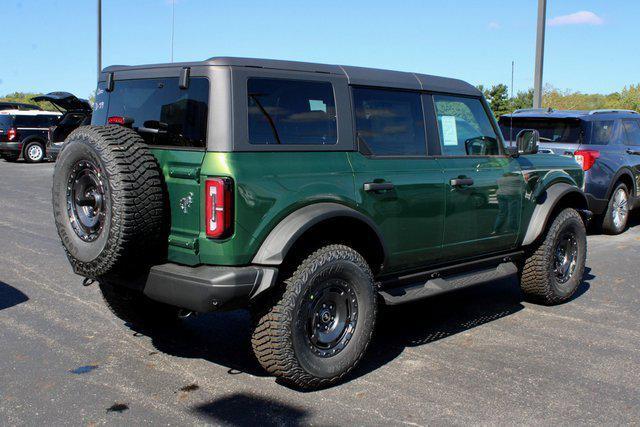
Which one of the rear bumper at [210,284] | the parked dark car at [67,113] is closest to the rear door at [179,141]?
the rear bumper at [210,284]

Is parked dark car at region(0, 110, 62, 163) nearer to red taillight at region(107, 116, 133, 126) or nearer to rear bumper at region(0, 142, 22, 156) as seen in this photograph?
rear bumper at region(0, 142, 22, 156)

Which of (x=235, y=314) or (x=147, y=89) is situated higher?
(x=147, y=89)

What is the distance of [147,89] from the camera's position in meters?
4.61

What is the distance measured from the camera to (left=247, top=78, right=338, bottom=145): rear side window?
423 centimetres

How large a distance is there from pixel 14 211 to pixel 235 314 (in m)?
7.33

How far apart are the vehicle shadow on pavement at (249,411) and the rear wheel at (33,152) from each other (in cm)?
2041

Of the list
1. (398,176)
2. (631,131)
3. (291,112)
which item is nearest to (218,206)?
(291,112)

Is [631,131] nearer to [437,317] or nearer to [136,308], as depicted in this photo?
[437,317]

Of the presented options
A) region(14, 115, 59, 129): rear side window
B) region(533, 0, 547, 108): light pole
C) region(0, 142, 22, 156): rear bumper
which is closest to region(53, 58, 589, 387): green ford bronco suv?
region(533, 0, 547, 108): light pole

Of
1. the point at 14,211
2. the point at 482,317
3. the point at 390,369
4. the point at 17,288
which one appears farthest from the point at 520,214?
the point at 14,211

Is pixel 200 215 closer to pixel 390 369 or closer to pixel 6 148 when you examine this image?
pixel 390 369

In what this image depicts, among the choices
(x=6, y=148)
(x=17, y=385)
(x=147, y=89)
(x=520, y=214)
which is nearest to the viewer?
(x=17, y=385)

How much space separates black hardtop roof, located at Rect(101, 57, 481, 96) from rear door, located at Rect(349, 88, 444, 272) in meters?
0.07

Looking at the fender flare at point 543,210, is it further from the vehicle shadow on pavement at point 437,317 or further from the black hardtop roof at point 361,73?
the black hardtop roof at point 361,73
